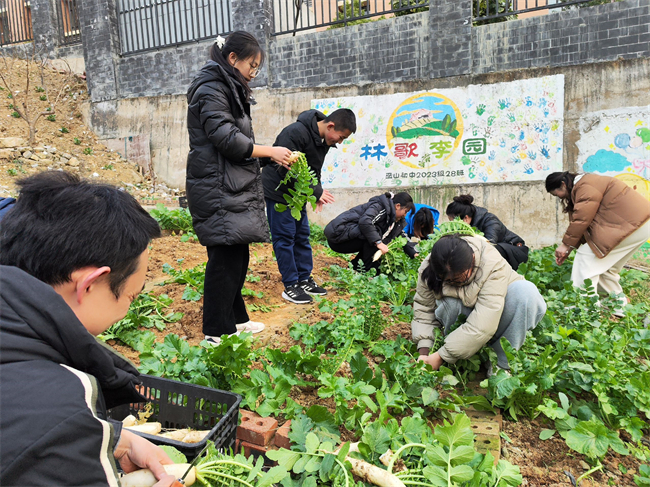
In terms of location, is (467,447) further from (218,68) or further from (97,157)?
(97,157)

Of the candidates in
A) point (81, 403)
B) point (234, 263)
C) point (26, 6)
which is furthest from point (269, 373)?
point (26, 6)

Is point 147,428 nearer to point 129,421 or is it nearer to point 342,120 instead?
point 129,421

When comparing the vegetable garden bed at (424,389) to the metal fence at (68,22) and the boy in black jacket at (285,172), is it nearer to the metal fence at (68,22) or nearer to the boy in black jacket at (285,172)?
the boy in black jacket at (285,172)

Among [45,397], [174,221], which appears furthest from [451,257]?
[174,221]

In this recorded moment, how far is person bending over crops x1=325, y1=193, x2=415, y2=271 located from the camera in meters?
4.82

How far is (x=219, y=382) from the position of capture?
7.20 feet

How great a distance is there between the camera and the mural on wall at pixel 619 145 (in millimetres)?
6602

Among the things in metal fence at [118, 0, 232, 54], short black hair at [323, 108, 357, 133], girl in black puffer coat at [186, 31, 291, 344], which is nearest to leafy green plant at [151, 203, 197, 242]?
short black hair at [323, 108, 357, 133]

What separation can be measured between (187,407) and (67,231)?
113 centimetres

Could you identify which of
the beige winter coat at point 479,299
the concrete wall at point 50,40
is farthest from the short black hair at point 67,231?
the concrete wall at point 50,40

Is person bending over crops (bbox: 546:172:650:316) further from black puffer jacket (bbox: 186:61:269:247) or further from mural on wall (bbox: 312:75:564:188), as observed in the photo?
black puffer jacket (bbox: 186:61:269:247)

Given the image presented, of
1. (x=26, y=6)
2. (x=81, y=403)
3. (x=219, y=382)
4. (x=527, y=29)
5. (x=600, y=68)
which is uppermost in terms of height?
(x=26, y=6)

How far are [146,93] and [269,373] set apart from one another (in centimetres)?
945

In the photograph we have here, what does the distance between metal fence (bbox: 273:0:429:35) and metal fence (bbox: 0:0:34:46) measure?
865 cm
